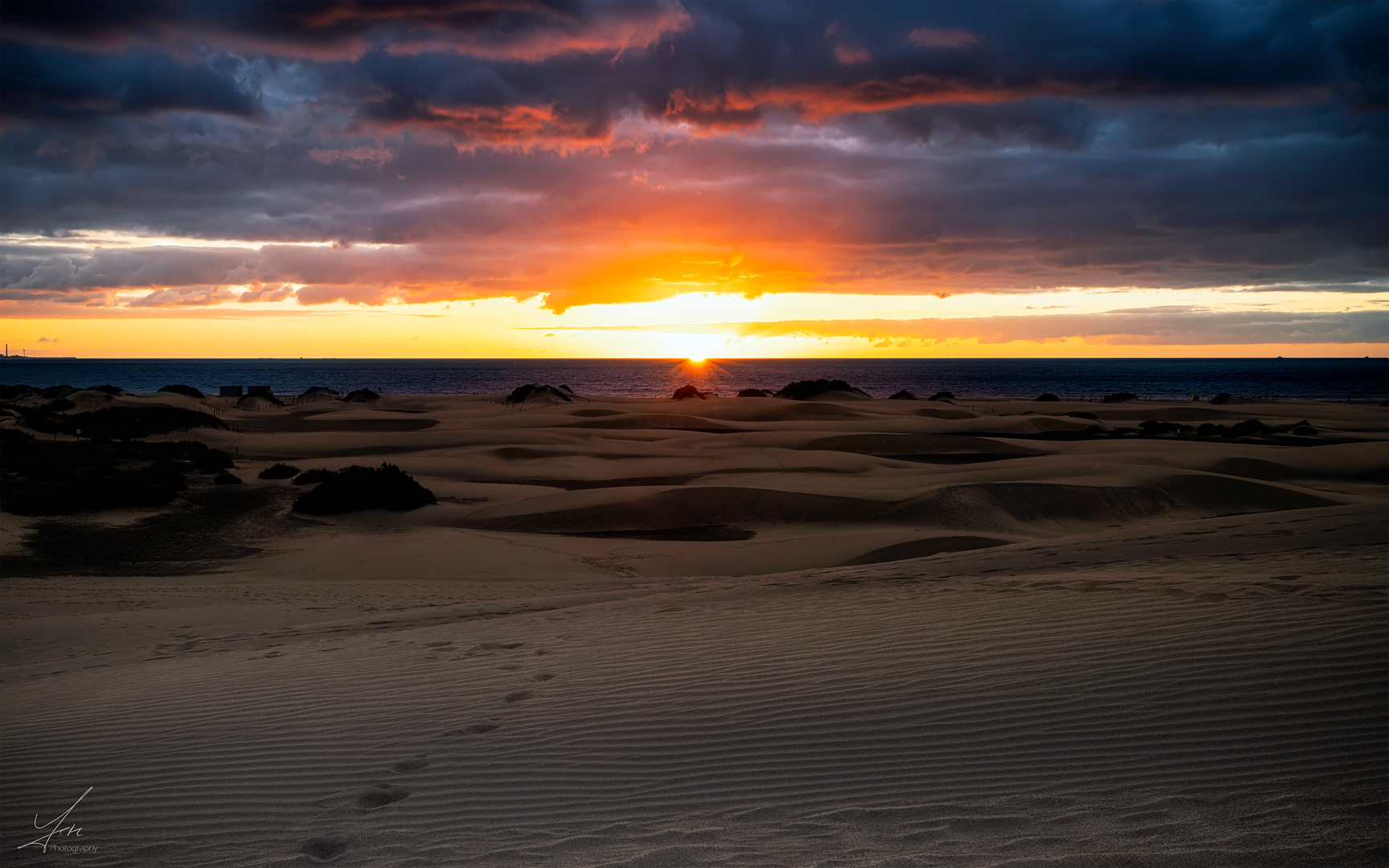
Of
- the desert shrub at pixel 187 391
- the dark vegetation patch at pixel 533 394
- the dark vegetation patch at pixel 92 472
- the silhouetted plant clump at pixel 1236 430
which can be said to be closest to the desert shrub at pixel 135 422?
the dark vegetation patch at pixel 92 472

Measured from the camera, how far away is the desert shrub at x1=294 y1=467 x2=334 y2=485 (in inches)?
715

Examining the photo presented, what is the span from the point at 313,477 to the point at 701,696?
1517 centimetres

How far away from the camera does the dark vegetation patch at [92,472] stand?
15.1 meters

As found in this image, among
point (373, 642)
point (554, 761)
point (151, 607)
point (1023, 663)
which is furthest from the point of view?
point (151, 607)

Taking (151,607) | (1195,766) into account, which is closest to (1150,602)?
(1195,766)

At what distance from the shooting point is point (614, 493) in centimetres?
1781

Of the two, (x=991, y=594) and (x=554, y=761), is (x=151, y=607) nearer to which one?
(x=554, y=761)

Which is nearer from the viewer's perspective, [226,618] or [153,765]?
[153,765]

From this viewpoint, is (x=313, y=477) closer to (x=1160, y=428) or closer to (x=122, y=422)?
(x=122, y=422)

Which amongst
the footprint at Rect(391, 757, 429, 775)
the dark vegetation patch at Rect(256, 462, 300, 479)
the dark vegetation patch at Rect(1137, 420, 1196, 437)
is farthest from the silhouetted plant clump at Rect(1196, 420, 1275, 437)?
the footprint at Rect(391, 757, 429, 775)

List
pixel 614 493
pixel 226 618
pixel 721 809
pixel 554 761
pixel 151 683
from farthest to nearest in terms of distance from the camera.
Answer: pixel 614 493 < pixel 226 618 < pixel 151 683 < pixel 554 761 < pixel 721 809

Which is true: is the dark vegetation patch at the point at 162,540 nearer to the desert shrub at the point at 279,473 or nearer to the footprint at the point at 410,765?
the desert shrub at the point at 279,473

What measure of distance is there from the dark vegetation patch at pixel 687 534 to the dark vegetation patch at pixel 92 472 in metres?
7.79

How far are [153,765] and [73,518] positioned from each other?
12185 mm
